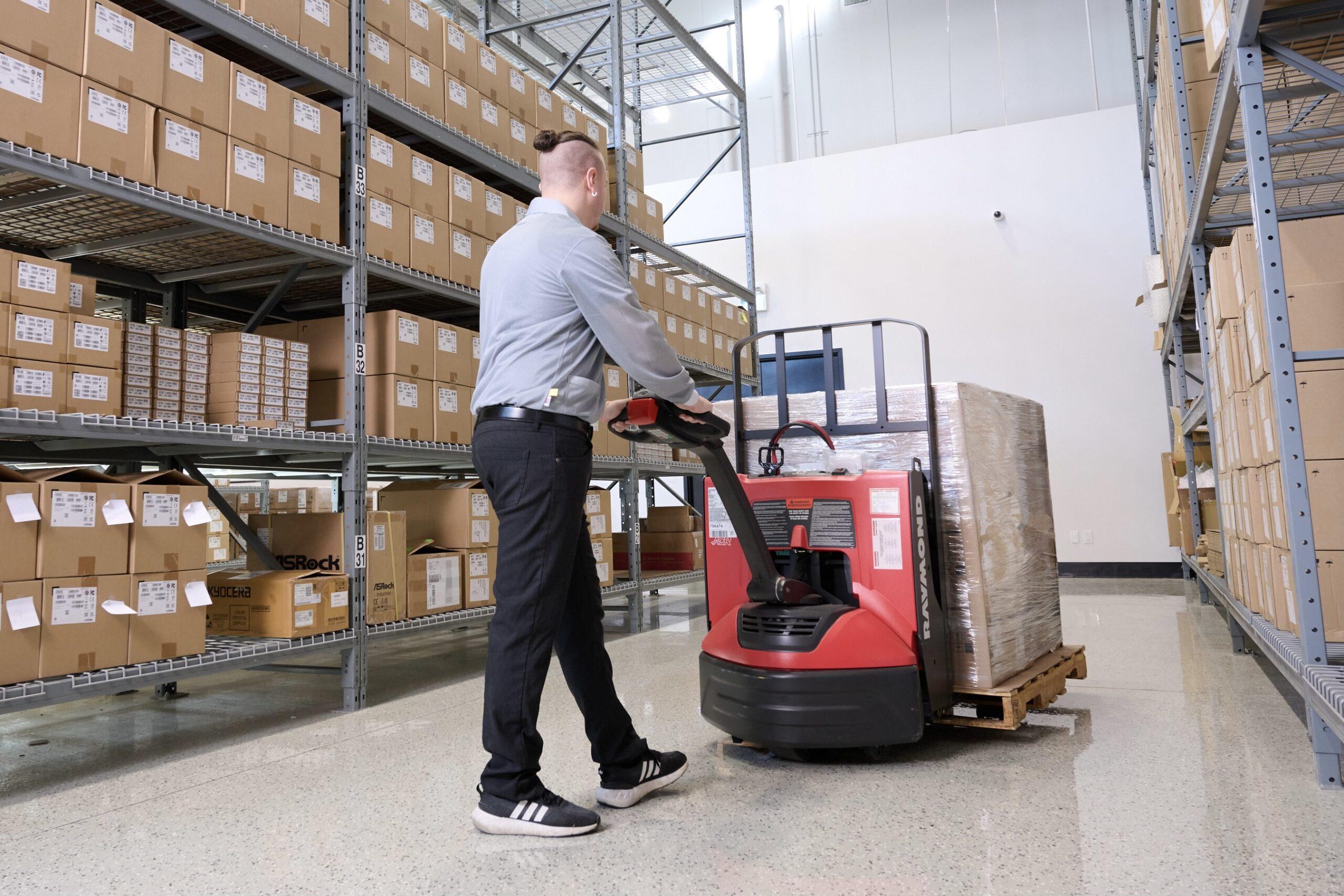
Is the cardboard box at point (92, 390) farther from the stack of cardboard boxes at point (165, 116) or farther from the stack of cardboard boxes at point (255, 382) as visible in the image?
the stack of cardboard boxes at point (165, 116)

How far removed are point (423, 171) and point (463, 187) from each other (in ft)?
1.05

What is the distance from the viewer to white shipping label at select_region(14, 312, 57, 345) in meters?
2.68

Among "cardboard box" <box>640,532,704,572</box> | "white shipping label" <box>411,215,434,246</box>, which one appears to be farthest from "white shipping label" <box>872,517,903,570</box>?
"cardboard box" <box>640,532,704,572</box>

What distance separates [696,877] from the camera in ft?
6.09

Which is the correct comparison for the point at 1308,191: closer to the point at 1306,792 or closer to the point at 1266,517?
the point at 1266,517

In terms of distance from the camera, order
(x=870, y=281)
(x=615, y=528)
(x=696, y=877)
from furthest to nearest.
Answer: (x=615, y=528)
(x=870, y=281)
(x=696, y=877)

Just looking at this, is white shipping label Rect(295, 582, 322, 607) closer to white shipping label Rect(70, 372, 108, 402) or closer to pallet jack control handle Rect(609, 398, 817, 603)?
white shipping label Rect(70, 372, 108, 402)

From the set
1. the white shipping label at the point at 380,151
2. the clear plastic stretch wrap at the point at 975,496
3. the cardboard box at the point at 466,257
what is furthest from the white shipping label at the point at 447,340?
the clear plastic stretch wrap at the point at 975,496

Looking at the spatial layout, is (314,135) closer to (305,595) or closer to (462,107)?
(462,107)

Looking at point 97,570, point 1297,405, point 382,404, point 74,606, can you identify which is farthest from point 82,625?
point 1297,405

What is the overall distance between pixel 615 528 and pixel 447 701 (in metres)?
6.73

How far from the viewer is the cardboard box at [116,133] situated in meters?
2.86

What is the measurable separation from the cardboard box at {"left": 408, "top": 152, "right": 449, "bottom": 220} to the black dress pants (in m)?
2.55

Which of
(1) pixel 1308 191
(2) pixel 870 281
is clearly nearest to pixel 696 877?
(1) pixel 1308 191
